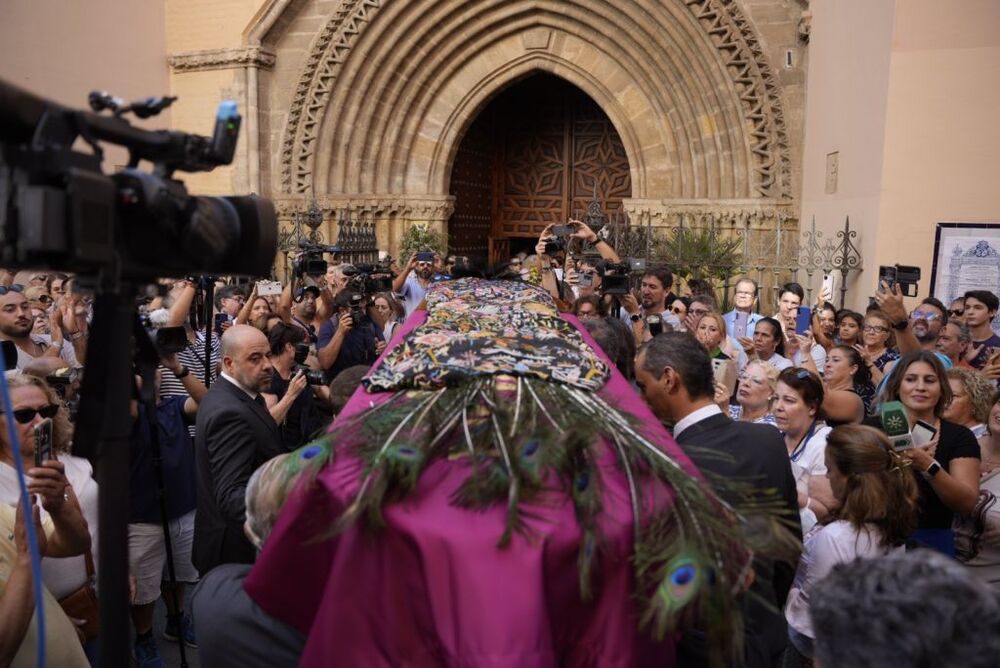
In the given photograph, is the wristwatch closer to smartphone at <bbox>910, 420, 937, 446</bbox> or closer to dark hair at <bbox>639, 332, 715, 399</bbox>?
smartphone at <bbox>910, 420, 937, 446</bbox>

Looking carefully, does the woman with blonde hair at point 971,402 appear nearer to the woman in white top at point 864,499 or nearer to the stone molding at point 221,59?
the woman in white top at point 864,499

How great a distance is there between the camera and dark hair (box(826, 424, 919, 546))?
2.69m

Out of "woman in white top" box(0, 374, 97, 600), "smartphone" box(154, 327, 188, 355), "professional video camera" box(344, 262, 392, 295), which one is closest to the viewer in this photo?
"woman in white top" box(0, 374, 97, 600)

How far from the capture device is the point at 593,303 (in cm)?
603

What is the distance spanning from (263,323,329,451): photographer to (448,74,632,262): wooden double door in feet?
31.3

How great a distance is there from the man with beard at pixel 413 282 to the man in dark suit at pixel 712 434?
4.84 metres

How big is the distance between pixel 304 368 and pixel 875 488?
2.76 metres

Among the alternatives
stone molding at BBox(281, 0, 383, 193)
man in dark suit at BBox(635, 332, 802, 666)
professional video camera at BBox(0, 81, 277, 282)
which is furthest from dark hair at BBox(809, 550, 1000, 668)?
stone molding at BBox(281, 0, 383, 193)

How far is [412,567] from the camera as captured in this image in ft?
5.99

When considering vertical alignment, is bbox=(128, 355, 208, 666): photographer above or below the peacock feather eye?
below

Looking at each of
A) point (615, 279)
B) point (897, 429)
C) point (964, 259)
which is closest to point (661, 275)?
point (615, 279)

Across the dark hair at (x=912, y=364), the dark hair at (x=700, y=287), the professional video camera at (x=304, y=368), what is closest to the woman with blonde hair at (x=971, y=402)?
the dark hair at (x=912, y=364)

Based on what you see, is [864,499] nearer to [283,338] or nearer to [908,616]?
[908,616]

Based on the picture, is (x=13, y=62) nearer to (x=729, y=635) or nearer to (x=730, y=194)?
(x=730, y=194)
